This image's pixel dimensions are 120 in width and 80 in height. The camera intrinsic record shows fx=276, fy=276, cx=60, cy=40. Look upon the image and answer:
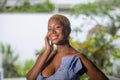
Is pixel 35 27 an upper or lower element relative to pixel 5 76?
upper

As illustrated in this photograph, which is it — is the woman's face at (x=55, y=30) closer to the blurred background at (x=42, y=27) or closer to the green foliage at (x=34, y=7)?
the blurred background at (x=42, y=27)

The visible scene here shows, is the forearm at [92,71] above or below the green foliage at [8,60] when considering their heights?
above

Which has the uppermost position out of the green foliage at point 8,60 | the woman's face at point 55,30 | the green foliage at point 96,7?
the woman's face at point 55,30

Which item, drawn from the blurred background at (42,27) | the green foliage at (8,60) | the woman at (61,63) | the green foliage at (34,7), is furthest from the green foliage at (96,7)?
the woman at (61,63)

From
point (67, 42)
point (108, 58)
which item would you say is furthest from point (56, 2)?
point (67, 42)

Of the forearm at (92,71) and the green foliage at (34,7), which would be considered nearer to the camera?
the forearm at (92,71)

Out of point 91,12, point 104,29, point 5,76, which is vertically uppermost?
point 91,12

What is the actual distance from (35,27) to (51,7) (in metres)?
0.32

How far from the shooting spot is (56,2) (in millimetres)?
3436

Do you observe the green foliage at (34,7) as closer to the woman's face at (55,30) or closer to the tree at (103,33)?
the tree at (103,33)

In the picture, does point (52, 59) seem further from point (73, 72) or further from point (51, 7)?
point (51, 7)

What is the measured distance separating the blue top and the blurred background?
2.07 metres

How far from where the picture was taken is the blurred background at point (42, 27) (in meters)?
3.39

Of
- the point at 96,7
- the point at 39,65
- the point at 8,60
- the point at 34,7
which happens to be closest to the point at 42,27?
the point at 34,7
